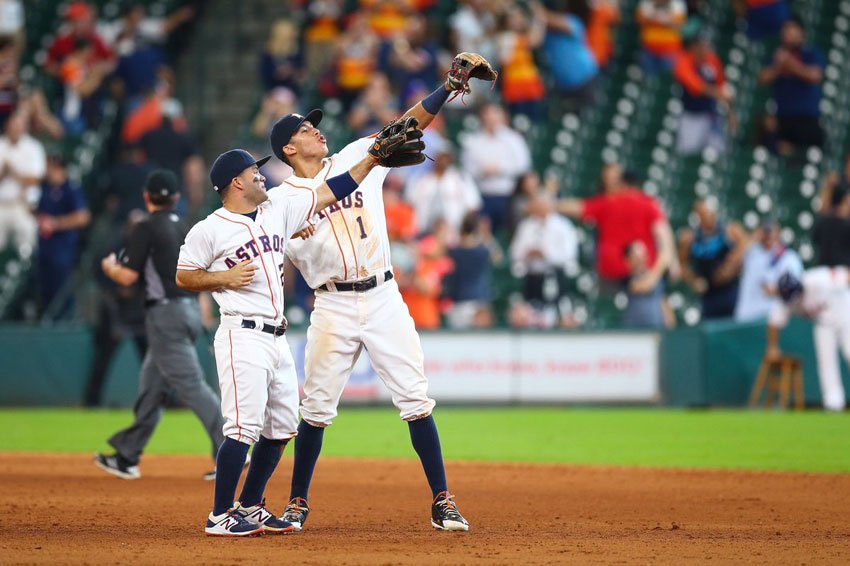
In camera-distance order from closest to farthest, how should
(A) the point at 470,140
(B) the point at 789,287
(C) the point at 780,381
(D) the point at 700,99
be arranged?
(B) the point at 789,287
(C) the point at 780,381
(A) the point at 470,140
(D) the point at 700,99

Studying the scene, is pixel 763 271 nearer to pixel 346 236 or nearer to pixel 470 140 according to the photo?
pixel 470 140

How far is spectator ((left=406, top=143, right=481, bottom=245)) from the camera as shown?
16672mm

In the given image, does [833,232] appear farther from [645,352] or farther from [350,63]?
[350,63]

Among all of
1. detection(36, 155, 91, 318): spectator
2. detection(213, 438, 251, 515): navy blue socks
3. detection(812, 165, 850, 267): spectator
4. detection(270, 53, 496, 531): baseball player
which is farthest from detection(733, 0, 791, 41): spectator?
detection(213, 438, 251, 515): navy blue socks

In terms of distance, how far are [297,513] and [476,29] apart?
504 inches

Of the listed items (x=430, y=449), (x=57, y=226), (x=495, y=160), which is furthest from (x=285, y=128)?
(x=495, y=160)

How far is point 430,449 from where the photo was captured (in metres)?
7.24

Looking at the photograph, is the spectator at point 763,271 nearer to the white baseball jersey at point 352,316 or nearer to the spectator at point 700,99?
the spectator at point 700,99

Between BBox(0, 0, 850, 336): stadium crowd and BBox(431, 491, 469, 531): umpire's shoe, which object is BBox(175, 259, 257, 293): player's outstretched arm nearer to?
BBox(431, 491, 469, 531): umpire's shoe

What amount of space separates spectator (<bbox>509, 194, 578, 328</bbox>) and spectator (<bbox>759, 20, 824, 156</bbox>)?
417 centimetres

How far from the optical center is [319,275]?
7348mm

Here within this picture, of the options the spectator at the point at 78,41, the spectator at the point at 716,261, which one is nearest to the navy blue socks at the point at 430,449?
the spectator at the point at 716,261

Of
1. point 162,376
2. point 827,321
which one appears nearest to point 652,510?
point 162,376

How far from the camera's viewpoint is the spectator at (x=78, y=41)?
1969 centimetres
